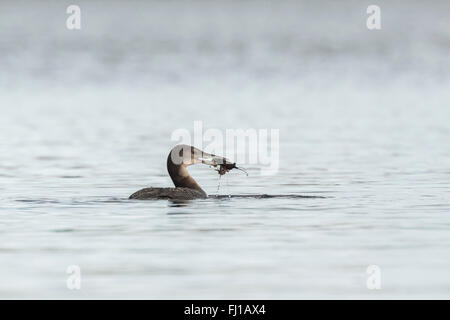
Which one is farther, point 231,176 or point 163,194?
point 231,176

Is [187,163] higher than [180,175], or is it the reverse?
[187,163]

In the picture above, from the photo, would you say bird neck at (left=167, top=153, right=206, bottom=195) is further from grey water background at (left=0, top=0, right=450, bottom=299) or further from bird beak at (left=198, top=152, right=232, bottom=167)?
grey water background at (left=0, top=0, right=450, bottom=299)

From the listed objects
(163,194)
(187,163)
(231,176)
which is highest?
(187,163)

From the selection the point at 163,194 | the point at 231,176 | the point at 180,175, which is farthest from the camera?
the point at 231,176

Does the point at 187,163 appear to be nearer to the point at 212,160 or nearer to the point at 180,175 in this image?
the point at 180,175

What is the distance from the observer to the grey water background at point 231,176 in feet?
37.7

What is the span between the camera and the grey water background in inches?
452

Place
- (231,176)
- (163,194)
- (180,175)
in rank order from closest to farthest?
1. (163,194)
2. (180,175)
3. (231,176)

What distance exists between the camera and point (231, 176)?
20359mm

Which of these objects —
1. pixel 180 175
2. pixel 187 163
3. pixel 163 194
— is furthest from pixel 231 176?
pixel 163 194

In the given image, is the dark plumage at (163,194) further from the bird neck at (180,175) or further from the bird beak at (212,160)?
the bird beak at (212,160)

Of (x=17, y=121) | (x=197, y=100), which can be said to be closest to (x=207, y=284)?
(x=17, y=121)

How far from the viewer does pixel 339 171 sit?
20.8m
